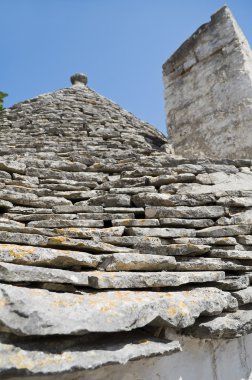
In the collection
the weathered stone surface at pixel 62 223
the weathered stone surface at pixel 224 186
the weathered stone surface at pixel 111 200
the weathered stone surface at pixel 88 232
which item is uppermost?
the weathered stone surface at pixel 224 186

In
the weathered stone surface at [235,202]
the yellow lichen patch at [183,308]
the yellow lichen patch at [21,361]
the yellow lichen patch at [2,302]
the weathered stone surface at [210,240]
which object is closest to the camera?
the yellow lichen patch at [21,361]

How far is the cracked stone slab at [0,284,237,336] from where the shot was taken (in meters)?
1.21

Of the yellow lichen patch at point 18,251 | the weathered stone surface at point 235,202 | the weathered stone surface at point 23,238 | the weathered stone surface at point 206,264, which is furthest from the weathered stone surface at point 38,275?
the weathered stone surface at point 235,202

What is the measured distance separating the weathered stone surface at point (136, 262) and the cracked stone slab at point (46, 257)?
77 millimetres

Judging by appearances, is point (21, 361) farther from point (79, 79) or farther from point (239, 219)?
point (79, 79)

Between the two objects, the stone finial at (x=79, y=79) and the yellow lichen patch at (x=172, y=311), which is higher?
the stone finial at (x=79, y=79)

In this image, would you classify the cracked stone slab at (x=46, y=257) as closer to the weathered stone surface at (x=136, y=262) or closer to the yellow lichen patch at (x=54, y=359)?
the weathered stone surface at (x=136, y=262)

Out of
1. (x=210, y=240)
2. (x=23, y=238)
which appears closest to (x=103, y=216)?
(x=23, y=238)

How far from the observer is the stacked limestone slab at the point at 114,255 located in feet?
4.15

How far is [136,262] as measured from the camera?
6.33ft

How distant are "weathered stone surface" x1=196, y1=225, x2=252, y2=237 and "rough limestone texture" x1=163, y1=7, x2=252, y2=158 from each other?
1.60 metres

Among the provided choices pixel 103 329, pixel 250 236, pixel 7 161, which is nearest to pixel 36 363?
pixel 103 329

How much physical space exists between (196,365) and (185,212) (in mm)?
1146

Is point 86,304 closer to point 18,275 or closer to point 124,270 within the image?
point 18,275
